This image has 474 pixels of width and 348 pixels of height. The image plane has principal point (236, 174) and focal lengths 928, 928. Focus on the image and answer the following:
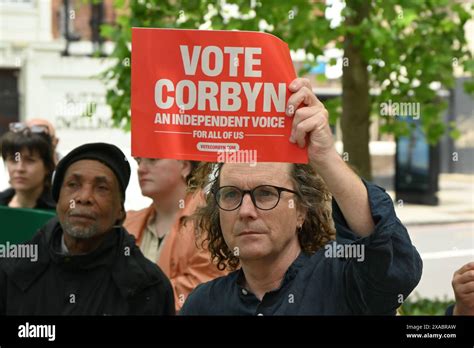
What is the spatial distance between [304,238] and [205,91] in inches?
18.5

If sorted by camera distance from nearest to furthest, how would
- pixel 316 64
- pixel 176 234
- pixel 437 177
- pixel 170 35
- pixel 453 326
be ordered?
pixel 170 35, pixel 453 326, pixel 176 234, pixel 316 64, pixel 437 177

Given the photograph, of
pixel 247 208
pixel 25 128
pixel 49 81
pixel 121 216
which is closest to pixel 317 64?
pixel 49 81

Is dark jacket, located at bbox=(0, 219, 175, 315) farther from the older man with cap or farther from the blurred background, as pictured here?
the blurred background

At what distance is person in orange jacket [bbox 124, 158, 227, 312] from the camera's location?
267 centimetres

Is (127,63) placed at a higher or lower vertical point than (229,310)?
higher

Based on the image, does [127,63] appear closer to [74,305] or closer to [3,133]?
[3,133]

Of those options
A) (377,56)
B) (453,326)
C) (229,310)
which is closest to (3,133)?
(229,310)

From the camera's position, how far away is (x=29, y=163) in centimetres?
316

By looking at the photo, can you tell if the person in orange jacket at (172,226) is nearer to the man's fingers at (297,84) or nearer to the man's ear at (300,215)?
the man's ear at (300,215)

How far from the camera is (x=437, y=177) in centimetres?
1052

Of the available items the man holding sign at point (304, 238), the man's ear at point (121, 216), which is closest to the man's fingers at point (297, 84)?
the man holding sign at point (304, 238)

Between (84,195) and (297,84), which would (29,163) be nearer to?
(84,195)

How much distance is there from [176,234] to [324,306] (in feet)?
2.09

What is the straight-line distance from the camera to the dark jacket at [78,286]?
2584 millimetres
